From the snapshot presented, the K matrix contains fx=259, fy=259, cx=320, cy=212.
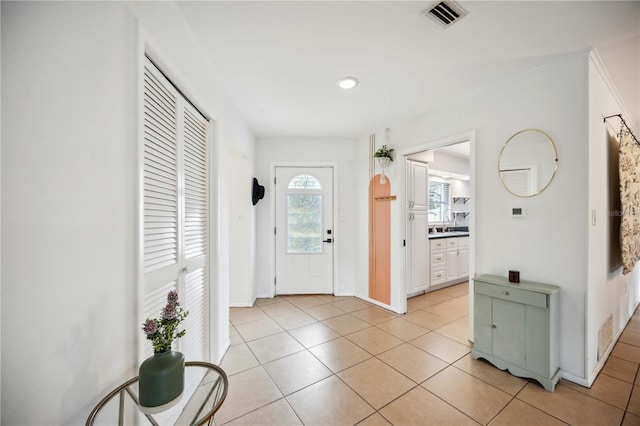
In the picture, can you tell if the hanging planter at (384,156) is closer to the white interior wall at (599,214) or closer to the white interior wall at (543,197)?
the white interior wall at (543,197)

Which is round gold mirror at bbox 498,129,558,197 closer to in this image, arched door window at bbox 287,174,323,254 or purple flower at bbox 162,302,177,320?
arched door window at bbox 287,174,323,254

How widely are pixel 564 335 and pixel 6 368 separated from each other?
305cm

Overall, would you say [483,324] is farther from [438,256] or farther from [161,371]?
[161,371]

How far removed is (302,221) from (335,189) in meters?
0.73

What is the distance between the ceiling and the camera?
4.96 feet

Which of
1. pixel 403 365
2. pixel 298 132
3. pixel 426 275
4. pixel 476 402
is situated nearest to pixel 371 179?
pixel 298 132

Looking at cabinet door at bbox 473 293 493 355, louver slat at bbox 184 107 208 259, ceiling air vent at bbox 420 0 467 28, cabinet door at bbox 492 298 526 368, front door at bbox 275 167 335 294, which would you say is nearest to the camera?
ceiling air vent at bbox 420 0 467 28

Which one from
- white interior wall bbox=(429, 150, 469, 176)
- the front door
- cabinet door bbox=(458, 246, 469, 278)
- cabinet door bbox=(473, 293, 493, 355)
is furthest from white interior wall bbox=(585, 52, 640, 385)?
the front door

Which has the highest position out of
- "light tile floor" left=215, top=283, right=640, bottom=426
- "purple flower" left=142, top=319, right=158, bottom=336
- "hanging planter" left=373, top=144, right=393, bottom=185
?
"hanging planter" left=373, top=144, right=393, bottom=185

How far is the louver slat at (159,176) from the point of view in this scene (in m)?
1.32

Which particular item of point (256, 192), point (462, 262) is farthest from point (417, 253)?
point (256, 192)

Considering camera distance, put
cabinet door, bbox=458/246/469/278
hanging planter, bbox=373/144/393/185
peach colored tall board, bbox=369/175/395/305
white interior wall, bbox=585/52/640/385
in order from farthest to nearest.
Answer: cabinet door, bbox=458/246/469/278 < peach colored tall board, bbox=369/175/395/305 < hanging planter, bbox=373/144/393/185 < white interior wall, bbox=585/52/640/385

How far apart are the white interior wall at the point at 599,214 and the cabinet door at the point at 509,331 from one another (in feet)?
1.36

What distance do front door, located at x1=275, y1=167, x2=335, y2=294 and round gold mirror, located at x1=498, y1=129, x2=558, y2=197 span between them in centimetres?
235
